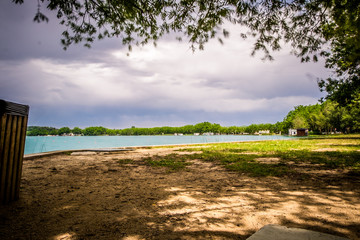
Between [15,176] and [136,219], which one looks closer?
[136,219]

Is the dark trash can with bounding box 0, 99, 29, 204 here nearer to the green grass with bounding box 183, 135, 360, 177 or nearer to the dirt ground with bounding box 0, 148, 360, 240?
the dirt ground with bounding box 0, 148, 360, 240

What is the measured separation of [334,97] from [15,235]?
28.5 meters

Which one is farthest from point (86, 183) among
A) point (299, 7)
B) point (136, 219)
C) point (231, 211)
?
point (299, 7)

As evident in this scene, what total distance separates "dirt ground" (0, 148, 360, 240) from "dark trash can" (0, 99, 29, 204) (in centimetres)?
30

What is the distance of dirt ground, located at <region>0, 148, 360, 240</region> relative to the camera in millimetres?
2621

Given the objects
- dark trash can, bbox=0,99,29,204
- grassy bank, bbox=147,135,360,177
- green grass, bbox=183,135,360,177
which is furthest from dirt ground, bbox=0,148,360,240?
green grass, bbox=183,135,360,177

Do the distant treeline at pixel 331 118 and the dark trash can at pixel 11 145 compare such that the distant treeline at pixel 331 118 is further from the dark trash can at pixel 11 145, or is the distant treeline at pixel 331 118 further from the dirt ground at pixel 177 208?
the dark trash can at pixel 11 145

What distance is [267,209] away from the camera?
10.9 feet

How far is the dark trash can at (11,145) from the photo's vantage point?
3141mm

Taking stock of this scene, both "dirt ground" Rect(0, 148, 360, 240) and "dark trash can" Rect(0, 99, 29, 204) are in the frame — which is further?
"dark trash can" Rect(0, 99, 29, 204)

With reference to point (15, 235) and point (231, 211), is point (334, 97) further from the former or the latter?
point (15, 235)

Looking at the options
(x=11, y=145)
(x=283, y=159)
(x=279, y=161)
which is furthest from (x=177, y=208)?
(x=283, y=159)

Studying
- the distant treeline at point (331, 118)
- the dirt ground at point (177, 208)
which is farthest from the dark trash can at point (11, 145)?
the distant treeline at point (331, 118)

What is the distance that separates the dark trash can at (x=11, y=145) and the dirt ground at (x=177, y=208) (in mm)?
298
